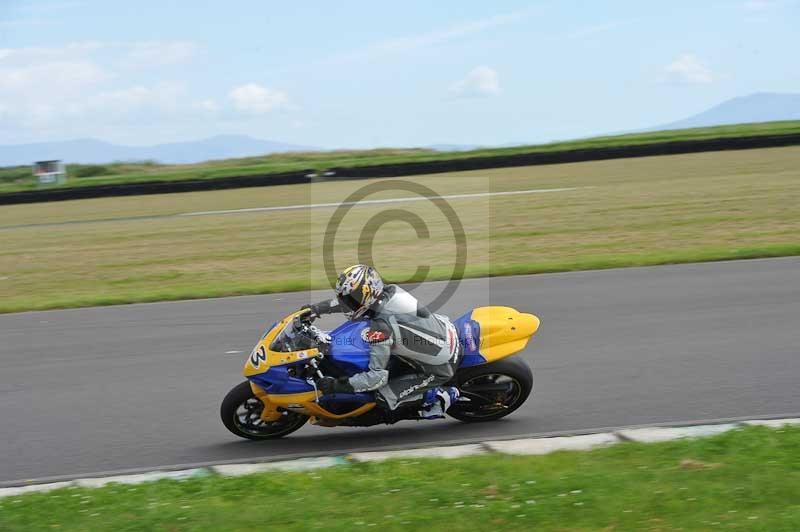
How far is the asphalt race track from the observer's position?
285 inches

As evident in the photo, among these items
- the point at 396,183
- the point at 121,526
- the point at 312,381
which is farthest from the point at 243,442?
the point at 396,183

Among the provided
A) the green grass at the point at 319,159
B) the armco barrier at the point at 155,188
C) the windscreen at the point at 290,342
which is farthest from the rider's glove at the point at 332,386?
the armco barrier at the point at 155,188

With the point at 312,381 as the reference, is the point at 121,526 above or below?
below

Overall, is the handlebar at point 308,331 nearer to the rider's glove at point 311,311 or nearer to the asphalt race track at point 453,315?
the rider's glove at point 311,311

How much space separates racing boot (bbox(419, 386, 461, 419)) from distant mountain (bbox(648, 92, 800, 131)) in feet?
137

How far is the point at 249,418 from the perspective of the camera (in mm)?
7293

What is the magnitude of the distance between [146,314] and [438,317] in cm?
662

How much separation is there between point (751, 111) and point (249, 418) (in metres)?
99.4

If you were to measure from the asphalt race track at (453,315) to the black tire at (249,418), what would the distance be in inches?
4.0

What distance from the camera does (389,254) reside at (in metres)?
18.2

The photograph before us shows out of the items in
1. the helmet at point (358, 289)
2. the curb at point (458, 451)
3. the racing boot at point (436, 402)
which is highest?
the helmet at point (358, 289)

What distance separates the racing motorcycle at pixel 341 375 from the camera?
23.0ft

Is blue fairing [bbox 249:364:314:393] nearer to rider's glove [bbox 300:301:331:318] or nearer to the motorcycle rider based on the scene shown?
the motorcycle rider

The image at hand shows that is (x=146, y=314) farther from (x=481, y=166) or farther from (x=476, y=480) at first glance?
(x=481, y=166)
